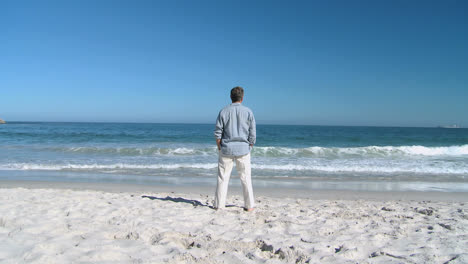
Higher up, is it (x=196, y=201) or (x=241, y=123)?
(x=241, y=123)

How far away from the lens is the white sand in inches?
103

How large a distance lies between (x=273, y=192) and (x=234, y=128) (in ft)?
10.3

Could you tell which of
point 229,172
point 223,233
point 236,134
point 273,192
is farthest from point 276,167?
point 223,233

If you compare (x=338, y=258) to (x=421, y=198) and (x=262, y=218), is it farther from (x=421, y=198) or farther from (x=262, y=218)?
(x=421, y=198)

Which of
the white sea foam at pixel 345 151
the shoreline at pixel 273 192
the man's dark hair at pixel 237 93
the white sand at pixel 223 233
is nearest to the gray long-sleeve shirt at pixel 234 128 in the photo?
the man's dark hair at pixel 237 93

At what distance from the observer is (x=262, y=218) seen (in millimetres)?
3871

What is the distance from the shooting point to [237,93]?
4113mm

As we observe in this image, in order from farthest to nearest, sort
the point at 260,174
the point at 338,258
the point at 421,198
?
the point at 260,174 < the point at 421,198 < the point at 338,258

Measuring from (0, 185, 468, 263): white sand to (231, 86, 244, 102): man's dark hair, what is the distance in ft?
5.39

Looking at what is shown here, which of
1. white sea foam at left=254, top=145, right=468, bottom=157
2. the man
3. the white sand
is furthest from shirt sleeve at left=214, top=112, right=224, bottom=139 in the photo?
white sea foam at left=254, top=145, right=468, bottom=157

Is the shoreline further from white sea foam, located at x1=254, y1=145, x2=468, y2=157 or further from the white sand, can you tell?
white sea foam, located at x1=254, y1=145, x2=468, y2=157

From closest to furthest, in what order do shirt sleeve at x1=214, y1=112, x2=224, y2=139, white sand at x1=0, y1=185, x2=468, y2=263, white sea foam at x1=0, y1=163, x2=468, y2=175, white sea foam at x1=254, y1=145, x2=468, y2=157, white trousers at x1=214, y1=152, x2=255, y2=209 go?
1. white sand at x1=0, y1=185, x2=468, y2=263
2. shirt sleeve at x1=214, y1=112, x2=224, y2=139
3. white trousers at x1=214, y1=152, x2=255, y2=209
4. white sea foam at x1=0, y1=163, x2=468, y2=175
5. white sea foam at x1=254, y1=145, x2=468, y2=157

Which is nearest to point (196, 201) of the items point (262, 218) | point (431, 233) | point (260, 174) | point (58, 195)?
point (262, 218)

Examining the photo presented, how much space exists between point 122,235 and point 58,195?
121 inches
